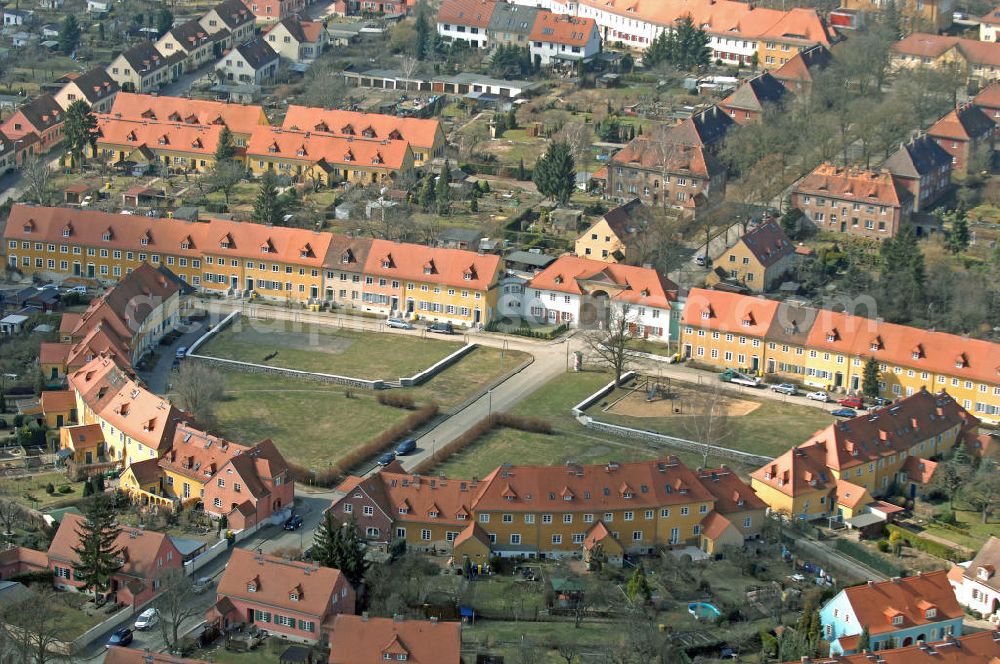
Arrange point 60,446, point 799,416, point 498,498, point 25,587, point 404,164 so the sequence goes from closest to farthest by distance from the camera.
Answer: point 25,587 < point 498,498 < point 60,446 < point 799,416 < point 404,164

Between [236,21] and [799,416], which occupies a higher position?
[236,21]

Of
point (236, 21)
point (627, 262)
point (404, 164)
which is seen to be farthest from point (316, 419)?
point (236, 21)

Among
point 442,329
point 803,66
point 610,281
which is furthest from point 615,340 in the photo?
point 803,66

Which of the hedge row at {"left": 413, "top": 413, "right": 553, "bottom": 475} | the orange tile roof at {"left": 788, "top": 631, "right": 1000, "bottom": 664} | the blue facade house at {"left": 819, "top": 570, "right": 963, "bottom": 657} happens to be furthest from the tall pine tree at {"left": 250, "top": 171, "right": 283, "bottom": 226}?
the orange tile roof at {"left": 788, "top": 631, "right": 1000, "bottom": 664}

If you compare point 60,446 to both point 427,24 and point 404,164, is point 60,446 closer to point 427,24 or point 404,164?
point 404,164

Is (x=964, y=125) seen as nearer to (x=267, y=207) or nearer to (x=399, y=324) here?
(x=399, y=324)
